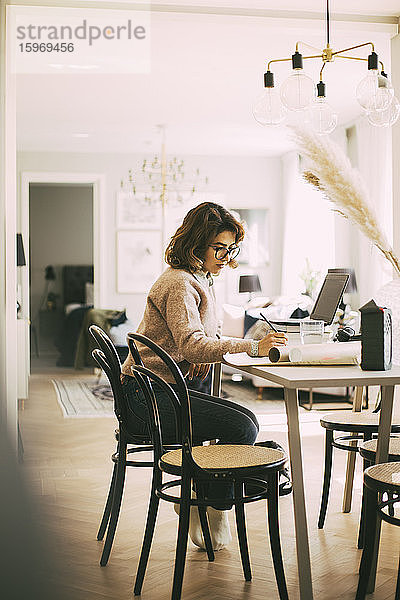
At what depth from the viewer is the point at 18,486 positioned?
0.45m

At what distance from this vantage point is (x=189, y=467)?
7.25ft

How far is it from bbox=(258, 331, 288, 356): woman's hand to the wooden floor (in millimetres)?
777

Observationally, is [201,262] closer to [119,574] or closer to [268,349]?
[268,349]

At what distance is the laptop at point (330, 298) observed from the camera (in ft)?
8.39

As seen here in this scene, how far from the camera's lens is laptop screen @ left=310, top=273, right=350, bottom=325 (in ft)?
8.39

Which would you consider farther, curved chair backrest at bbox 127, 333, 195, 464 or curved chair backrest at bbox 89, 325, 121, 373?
curved chair backrest at bbox 89, 325, 121, 373

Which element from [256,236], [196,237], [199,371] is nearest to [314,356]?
[199,371]

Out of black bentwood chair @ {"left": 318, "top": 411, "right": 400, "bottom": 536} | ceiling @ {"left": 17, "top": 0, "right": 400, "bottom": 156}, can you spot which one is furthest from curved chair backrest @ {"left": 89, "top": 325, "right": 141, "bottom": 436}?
ceiling @ {"left": 17, "top": 0, "right": 400, "bottom": 156}

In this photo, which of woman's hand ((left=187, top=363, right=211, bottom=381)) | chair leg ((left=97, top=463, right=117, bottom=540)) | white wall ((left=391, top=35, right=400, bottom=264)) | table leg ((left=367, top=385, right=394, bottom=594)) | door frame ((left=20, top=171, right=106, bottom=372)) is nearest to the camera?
table leg ((left=367, top=385, right=394, bottom=594))

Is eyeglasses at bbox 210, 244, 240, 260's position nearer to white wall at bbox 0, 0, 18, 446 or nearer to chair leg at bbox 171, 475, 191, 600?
chair leg at bbox 171, 475, 191, 600

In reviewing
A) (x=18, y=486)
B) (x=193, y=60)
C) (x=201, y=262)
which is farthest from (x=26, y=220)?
(x=18, y=486)

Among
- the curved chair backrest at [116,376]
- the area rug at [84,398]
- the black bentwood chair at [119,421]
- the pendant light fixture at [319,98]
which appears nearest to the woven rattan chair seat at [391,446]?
the black bentwood chair at [119,421]

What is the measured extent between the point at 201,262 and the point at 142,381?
23.1 inches

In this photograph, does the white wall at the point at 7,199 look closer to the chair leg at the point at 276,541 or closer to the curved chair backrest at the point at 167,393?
the curved chair backrest at the point at 167,393
